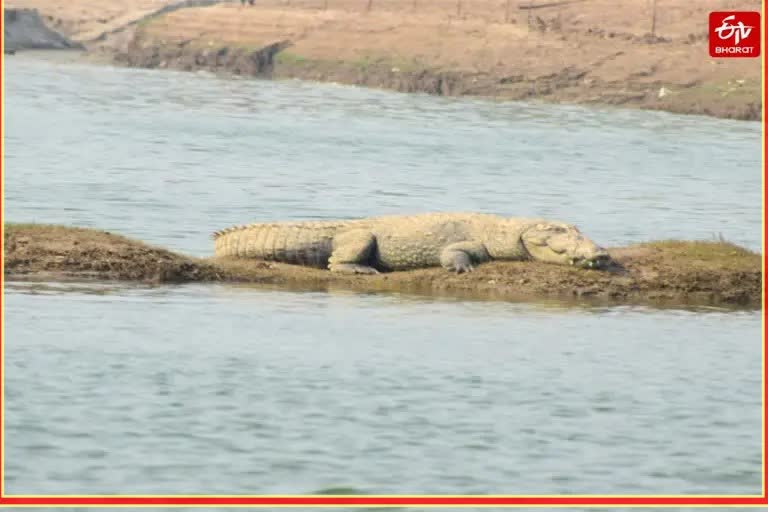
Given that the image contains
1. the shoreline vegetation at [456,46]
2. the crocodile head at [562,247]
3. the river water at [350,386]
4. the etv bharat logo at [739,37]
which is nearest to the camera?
the river water at [350,386]

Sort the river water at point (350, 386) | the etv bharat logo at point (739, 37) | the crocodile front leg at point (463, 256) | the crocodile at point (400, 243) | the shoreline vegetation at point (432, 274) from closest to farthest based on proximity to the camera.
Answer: the river water at point (350, 386)
the etv bharat logo at point (739, 37)
the shoreline vegetation at point (432, 274)
the crocodile front leg at point (463, 256)
the crocodile at point (400, 243)

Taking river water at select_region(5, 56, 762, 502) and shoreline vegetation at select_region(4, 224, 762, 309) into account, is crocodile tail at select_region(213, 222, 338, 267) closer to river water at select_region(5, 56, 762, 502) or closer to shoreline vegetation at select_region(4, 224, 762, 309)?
shoreline vegetation at select_region(4, 224, 762, 309)

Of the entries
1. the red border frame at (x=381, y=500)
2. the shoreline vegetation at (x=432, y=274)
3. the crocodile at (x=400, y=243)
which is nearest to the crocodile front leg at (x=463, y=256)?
the crocodile at (x=400, y=243)

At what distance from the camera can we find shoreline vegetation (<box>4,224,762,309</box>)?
20.7 metres

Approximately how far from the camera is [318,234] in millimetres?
22062

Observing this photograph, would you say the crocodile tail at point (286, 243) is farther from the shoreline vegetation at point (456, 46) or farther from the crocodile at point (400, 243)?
the shoreline vegetation at point (456, 46)

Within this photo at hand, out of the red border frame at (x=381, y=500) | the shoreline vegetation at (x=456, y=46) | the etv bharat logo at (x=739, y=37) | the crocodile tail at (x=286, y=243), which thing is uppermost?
the shoreline vegetation at (x=456, y=46)

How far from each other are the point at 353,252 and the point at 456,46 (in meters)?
55.2

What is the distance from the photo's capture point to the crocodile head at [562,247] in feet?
70.3

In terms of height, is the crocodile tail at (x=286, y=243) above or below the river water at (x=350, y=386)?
above

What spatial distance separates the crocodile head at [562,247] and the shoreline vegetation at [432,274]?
12 centimetres

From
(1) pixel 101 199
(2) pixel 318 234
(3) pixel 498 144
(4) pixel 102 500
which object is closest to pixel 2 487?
(4) pixel 102 500

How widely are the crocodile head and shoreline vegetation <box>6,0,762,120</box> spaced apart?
144 ft

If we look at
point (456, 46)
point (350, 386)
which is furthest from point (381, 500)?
point (456, 46)
